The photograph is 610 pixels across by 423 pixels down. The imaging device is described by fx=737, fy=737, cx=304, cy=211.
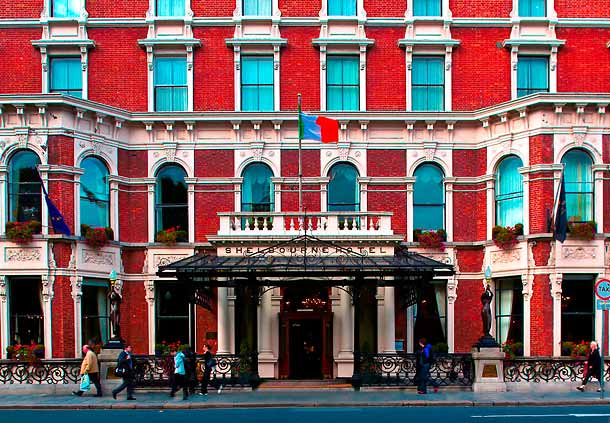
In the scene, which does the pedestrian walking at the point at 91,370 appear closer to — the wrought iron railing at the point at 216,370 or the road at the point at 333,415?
the wrought iron railing at the point at 216,370

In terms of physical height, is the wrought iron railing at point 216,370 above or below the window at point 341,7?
below

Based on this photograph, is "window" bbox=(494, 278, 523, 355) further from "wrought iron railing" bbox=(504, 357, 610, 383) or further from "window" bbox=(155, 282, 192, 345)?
"window" bbox=(155, 282, 192, 345)

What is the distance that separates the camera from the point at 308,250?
26891 mm

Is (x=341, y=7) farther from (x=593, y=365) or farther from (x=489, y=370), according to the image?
(x=593, y=365)

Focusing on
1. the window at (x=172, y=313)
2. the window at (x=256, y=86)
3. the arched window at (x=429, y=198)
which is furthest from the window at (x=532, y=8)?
the window at (x=172, y=313)

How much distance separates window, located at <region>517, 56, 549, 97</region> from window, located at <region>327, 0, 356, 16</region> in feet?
23.7

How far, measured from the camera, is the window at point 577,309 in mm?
26578

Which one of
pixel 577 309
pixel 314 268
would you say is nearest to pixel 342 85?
pixel 314 268

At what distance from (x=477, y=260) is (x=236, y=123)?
437 inches

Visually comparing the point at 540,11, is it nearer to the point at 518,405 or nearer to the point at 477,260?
the point at 477,260

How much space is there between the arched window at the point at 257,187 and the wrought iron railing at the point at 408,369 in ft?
28.7

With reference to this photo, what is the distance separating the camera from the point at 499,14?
30.5 meters

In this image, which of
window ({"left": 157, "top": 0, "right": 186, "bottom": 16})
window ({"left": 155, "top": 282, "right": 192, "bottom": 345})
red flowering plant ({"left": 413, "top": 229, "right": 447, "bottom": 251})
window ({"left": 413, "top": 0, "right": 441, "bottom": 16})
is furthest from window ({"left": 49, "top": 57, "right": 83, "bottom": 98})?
red flowering plant ({"left": 413, "top": 229, "right": 447, "bottom": 251})

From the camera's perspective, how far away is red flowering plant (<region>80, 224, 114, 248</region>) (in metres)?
27.3
